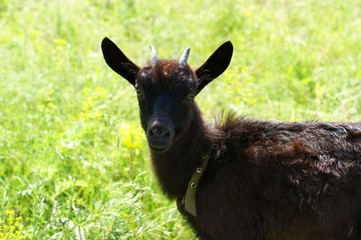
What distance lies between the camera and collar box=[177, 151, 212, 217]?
208 inches

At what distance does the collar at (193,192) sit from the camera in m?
5.29

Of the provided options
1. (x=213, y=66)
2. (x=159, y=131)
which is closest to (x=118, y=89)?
(x=213, y=66)

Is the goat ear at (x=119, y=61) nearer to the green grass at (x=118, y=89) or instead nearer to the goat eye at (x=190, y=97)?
the goat eye at (x=190, y=97)

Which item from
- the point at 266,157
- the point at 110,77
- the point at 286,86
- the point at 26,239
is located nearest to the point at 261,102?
the point at 286,86

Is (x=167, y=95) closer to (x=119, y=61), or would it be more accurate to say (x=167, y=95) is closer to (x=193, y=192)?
(x=119, y=61)

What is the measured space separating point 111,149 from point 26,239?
5.18 feet

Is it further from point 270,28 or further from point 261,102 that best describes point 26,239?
point 270,28

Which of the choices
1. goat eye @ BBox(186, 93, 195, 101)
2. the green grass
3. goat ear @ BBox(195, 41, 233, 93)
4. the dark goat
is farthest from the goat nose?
the green grass

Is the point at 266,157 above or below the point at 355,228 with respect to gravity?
above

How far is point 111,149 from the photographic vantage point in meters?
7.10

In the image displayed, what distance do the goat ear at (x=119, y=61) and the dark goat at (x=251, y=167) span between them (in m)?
0.16

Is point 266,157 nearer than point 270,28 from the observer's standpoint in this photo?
Yes

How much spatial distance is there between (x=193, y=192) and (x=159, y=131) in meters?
0.66

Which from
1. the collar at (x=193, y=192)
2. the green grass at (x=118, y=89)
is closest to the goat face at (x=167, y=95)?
the collar at (x=193, y=192)
